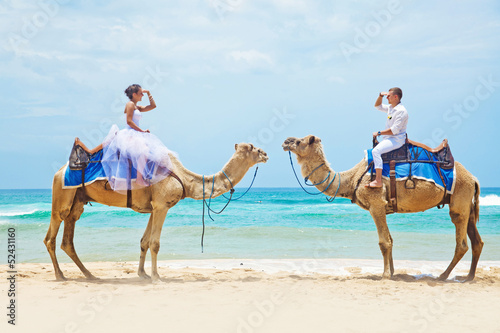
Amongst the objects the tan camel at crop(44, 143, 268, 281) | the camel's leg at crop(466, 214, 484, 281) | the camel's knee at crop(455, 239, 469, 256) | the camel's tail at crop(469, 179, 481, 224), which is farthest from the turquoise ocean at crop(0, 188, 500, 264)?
the tan camel at crop(44, 143, 268, 281)

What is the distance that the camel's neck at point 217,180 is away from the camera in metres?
7.93

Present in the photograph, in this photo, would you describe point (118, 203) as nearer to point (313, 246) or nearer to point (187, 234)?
point (313, 246)

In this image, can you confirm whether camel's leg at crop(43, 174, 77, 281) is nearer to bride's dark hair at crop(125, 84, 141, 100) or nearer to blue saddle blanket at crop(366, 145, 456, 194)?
bride's dark hair at crop(125, 84, 141, 100)

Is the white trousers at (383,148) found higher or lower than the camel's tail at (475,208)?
higher

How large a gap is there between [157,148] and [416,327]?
15.4 feet

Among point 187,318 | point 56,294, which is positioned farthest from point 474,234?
point 56,294

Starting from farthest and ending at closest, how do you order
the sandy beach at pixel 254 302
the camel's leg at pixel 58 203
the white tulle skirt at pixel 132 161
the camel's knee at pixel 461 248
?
the camel's knee at pixel 461 248 → the camel's leg at pixel 58 203 → the white tulle skirt at pixel 132 161 → the sandy beach at pixel 254 302

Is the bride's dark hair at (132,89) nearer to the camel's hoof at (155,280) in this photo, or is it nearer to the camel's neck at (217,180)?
the camel's neck at (217,180)

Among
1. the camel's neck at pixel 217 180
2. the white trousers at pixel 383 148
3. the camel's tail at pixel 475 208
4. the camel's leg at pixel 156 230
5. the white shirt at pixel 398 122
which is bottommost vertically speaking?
the camel's leg at pixel 156 230

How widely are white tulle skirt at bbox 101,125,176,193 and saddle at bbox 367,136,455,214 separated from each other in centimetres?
352

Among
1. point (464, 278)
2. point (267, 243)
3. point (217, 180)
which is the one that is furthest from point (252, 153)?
point (267, 243)

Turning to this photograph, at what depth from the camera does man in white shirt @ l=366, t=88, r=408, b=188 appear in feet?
25.3

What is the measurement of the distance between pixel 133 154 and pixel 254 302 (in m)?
2.97

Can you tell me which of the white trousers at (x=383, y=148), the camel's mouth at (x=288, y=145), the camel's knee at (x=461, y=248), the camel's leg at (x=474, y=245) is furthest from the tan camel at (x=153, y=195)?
the camel's leg at (x=474, y=245)
